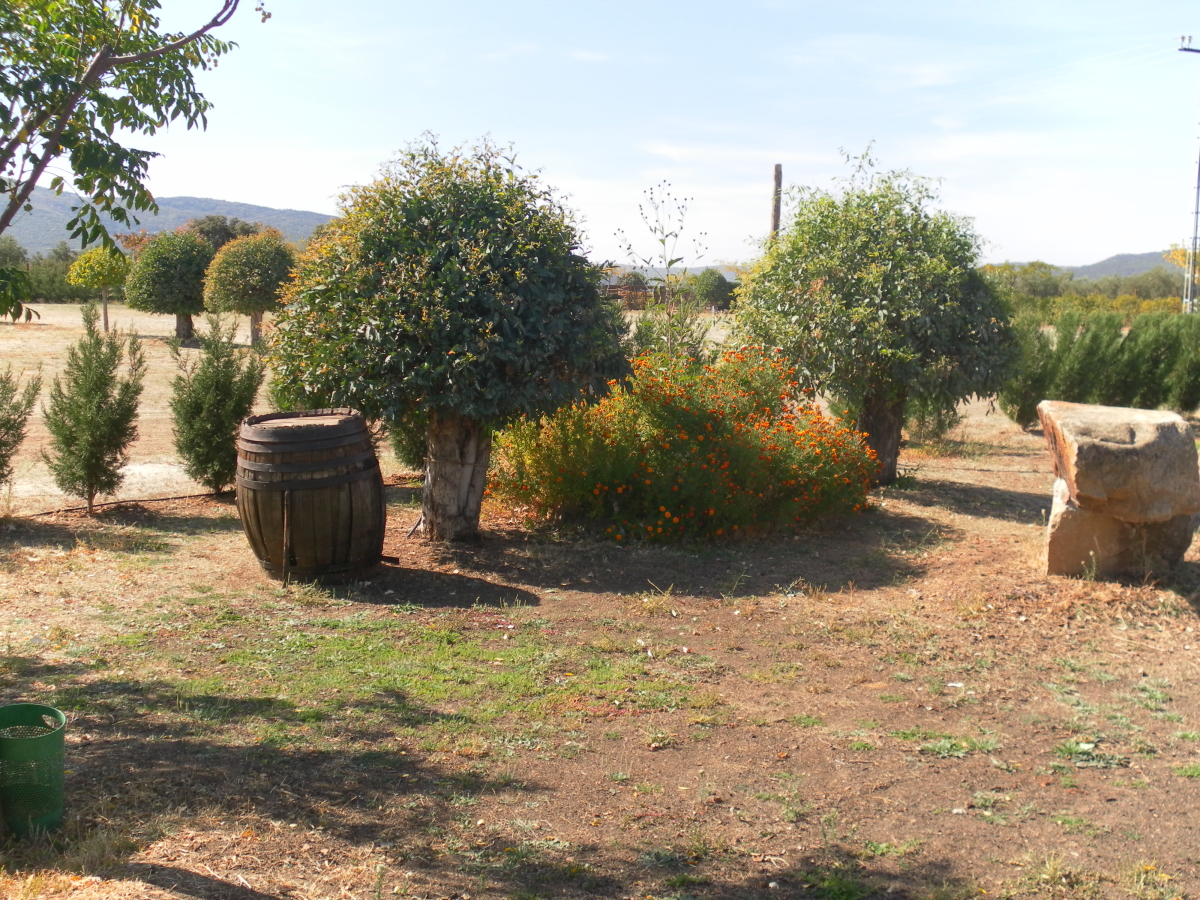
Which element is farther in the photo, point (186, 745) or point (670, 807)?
point (186, 745)

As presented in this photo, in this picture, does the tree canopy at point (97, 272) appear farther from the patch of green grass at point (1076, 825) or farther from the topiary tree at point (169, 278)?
the patch of green grass at point (1076, 825)

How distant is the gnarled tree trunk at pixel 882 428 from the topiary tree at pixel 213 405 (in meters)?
5.88

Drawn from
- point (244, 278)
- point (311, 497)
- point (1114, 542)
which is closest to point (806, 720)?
point (1114, 542)

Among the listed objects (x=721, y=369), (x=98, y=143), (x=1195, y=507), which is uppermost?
(x=98, y=143)

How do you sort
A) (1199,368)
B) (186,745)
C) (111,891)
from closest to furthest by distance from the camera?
(111,891) < (186,745) < (1199,368)

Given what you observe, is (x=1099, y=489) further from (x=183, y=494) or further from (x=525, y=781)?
(x=183, y=494)

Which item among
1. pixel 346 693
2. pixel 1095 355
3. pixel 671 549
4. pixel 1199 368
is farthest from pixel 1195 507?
pixel 1199 368

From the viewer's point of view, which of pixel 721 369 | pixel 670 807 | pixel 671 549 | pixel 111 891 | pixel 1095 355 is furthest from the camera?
pixel 1095 355

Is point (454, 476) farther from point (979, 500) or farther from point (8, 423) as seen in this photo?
point (979, 500)

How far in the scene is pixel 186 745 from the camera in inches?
146

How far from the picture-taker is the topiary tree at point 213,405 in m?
8.52

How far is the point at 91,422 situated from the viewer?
25.8ft

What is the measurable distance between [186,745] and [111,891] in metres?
1.06

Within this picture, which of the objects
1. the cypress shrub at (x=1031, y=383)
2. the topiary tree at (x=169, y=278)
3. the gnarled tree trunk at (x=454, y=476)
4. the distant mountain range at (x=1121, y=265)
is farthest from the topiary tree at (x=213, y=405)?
the distant mountain range at (x=1121, y=265)
